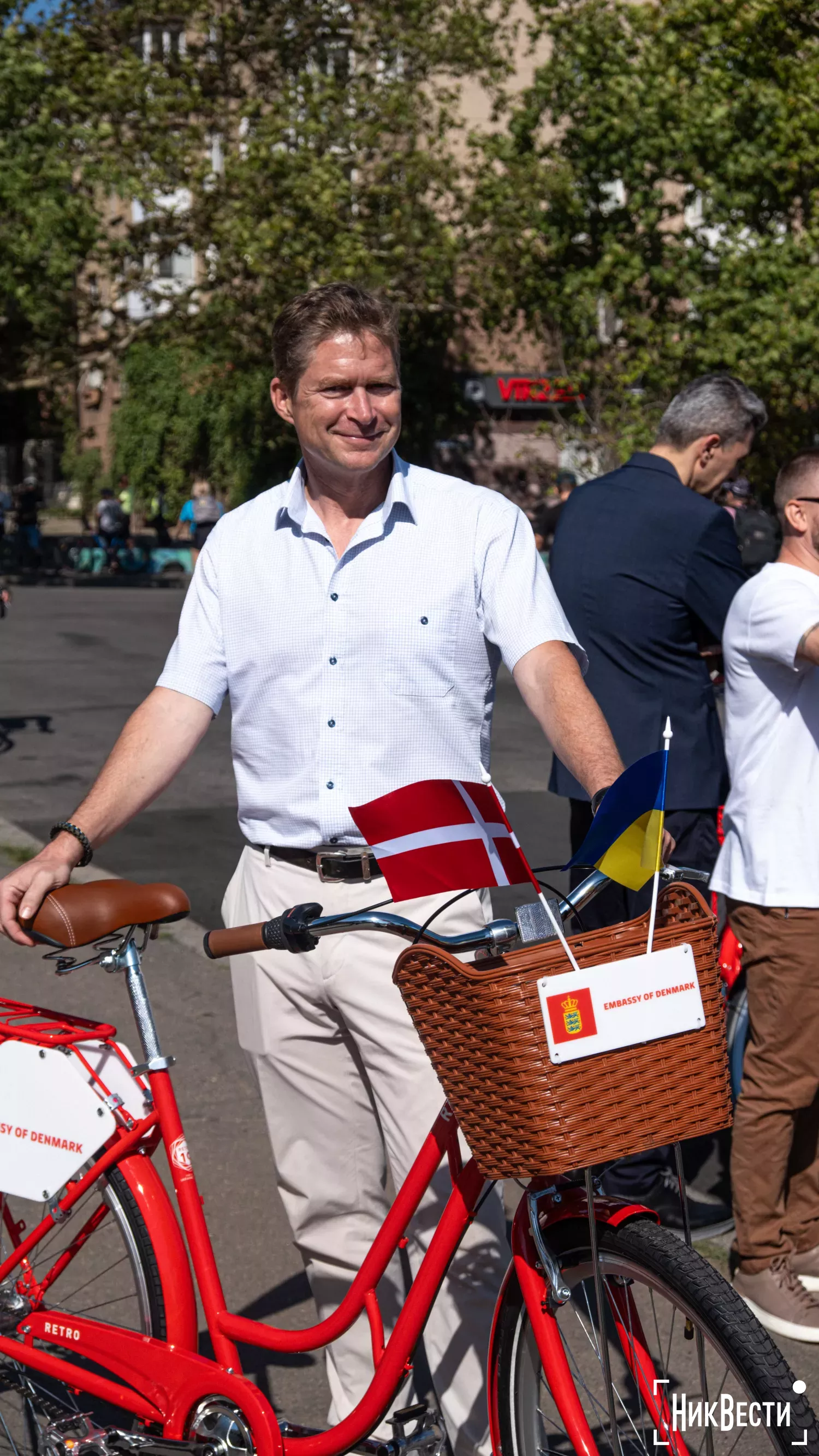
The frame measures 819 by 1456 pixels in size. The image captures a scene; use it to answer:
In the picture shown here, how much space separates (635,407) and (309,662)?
56.4 feet

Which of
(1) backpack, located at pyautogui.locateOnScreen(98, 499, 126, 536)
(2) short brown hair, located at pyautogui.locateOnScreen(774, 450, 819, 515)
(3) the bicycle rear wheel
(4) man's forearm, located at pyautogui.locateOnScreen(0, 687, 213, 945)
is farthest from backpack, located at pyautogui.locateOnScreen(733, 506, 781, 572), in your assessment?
(1) backpack, located at pyautogui.locateOnScreen(98, 499, 126, 536)

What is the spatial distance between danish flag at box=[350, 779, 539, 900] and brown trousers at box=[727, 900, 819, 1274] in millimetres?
1883

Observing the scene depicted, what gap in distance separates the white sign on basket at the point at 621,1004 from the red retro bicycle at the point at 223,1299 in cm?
15

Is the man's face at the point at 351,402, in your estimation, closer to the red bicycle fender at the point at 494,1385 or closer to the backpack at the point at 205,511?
the red bicycle fender at the point at 494,1385

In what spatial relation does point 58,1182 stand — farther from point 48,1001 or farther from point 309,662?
point 48,1001

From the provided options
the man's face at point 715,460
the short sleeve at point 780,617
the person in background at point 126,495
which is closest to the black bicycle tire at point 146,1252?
the short sleeve at point 780,617

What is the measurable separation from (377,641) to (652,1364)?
1253mm

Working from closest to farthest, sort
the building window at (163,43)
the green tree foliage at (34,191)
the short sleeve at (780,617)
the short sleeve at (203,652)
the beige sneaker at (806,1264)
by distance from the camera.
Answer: the short sleeve at (203,652) < the short sleeve at (780,617) < the beige sneaker at (806,1264) < the green tree foliage at (34,191) < the building window at (163,43)

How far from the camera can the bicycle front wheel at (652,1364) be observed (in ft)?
6.40

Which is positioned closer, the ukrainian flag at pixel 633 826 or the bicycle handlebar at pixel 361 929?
the ukrainian flag at pixel 633 826

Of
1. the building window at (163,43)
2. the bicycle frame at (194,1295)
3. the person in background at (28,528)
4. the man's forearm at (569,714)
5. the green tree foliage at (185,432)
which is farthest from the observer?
the green tree foliage at (185,432)

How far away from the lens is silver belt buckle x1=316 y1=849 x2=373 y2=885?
2783 mm

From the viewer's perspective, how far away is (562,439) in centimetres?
2112

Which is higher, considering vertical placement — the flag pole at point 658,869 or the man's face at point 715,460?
the man's face at point 715,460
